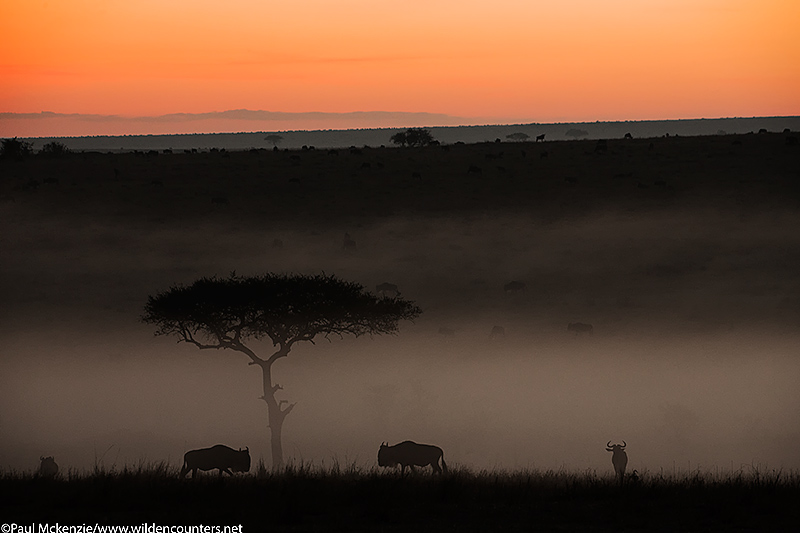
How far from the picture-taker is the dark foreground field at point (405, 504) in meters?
13.2

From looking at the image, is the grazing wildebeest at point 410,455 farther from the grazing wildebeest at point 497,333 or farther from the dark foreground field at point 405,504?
the grazing wildebeest at point 497,333

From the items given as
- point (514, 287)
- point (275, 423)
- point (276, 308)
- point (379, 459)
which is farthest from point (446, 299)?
point (379, 459)

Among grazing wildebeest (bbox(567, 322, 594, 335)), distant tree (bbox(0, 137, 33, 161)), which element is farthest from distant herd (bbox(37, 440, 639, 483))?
distant tree (bbox(0, 137, 33, 161))

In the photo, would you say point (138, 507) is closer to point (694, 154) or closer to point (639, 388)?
point (639, 388)

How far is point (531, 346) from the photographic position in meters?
43.1

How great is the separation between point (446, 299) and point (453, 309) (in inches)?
67.9

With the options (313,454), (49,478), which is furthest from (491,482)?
(313,454)

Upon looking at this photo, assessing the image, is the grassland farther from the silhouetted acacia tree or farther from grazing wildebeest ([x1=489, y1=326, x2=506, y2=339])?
the silhouetted acacia tree

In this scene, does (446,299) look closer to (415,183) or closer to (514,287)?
(514,287)

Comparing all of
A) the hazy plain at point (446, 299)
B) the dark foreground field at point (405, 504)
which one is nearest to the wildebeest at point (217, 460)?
the dark foreground field at point (405, 504)

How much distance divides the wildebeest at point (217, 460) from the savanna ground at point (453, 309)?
4.63 feet

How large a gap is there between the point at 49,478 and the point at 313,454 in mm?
13138

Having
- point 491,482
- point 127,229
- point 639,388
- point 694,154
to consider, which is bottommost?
point 491,482

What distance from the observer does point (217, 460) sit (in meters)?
20.5
